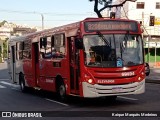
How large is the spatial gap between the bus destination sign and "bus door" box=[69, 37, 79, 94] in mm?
984

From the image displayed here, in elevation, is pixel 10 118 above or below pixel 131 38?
below

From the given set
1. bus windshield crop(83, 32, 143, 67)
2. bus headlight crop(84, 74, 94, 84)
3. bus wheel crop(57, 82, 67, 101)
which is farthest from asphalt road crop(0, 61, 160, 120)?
bus windshield crop(83, 32, 143, 67)

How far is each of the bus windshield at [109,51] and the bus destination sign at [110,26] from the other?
0.80 feet

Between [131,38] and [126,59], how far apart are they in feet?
2.90

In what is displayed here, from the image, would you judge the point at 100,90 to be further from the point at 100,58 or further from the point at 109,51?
Answer: the point at 109,51

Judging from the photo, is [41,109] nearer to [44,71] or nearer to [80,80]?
[80,80]

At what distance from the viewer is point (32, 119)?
39.4 feet

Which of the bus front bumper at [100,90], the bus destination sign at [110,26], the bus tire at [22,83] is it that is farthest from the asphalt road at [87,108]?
the bus tire at [22,83]

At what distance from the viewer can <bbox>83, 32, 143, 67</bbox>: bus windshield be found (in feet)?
47.9

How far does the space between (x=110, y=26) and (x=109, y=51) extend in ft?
3.21

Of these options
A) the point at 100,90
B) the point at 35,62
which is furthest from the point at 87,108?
the point at 35,62

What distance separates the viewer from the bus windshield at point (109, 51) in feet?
47.9

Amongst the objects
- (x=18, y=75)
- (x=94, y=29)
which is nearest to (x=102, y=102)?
(x=94, y=29)

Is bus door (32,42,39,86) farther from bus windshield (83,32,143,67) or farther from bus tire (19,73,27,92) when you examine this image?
bus windshield (83,32,143,67)
